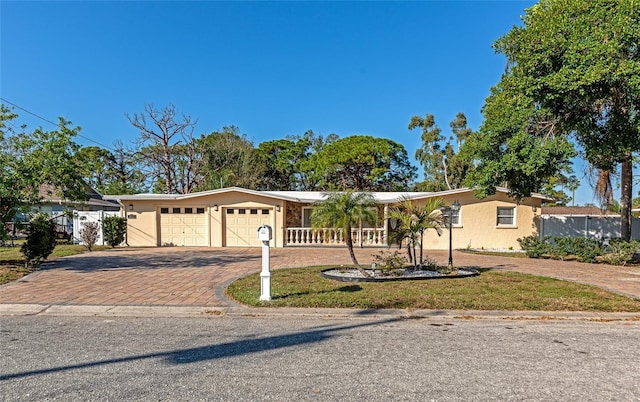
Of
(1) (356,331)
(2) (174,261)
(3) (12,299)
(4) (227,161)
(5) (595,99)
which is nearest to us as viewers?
(1) (356,331)

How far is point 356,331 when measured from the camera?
5371 millimetres

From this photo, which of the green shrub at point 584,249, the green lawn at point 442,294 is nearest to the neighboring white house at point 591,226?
the green shrub at point 584,249

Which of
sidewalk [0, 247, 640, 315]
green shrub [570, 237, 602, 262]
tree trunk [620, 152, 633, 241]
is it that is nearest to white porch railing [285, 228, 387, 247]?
sidewalk [0, 247, 640, 315]

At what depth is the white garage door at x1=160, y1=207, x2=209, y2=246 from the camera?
1908 cm

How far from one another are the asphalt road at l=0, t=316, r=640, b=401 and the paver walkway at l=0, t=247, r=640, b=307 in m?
1.29

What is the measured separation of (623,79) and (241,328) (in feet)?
32.5

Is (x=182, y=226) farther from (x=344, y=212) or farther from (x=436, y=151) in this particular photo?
(x=436, y=151)

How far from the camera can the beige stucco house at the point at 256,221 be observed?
60.8 ft

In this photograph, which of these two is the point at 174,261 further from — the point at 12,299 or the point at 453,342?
the point at 453,342

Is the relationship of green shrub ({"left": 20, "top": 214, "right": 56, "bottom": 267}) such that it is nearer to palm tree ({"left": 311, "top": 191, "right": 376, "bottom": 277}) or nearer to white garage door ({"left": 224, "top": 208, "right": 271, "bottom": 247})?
palm tree ({"left": 311, "top": 191, "right": 376, "bottom": 277})

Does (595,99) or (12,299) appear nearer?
(12,299)

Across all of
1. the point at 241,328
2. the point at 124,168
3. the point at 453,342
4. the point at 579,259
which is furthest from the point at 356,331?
the point at 124,168

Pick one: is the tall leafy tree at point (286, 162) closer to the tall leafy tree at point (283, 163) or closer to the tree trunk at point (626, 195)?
the tall leafy tree at point (283, 163)

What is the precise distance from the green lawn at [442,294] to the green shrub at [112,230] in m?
11.8
